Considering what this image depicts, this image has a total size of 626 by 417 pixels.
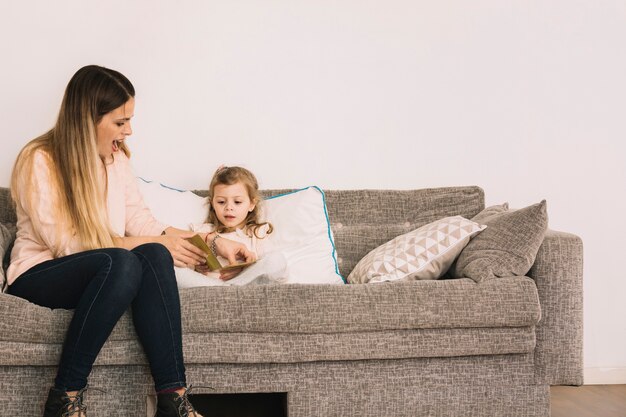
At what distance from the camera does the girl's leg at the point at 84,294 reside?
1993mm

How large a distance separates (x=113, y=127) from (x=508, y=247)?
4.26 feet

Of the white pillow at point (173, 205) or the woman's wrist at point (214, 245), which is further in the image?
the white pillow at point (173, 205)

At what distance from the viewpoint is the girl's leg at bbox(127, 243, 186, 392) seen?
204 centimetres

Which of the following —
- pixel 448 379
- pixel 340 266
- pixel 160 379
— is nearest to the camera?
pixel 160 379

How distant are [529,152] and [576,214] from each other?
13.1 inches

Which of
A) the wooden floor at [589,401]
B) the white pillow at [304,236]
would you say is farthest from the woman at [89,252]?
the wooden floor at [589,401]

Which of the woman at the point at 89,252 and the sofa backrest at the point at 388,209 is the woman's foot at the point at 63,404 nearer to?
the woman at the point at 89,252

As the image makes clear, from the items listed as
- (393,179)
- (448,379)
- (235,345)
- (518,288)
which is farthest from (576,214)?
(235,345)

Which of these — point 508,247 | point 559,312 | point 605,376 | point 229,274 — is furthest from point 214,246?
point 605,376

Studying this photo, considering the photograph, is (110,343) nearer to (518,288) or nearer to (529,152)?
(518,288)

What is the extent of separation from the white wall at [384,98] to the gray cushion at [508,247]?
75 centimetres

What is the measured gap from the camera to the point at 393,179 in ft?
10.3

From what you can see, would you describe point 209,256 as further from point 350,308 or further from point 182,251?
point 350,308

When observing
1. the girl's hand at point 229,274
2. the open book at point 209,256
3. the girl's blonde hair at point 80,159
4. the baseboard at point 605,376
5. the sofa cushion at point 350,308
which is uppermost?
the girl's blonde hair at point 80,159
